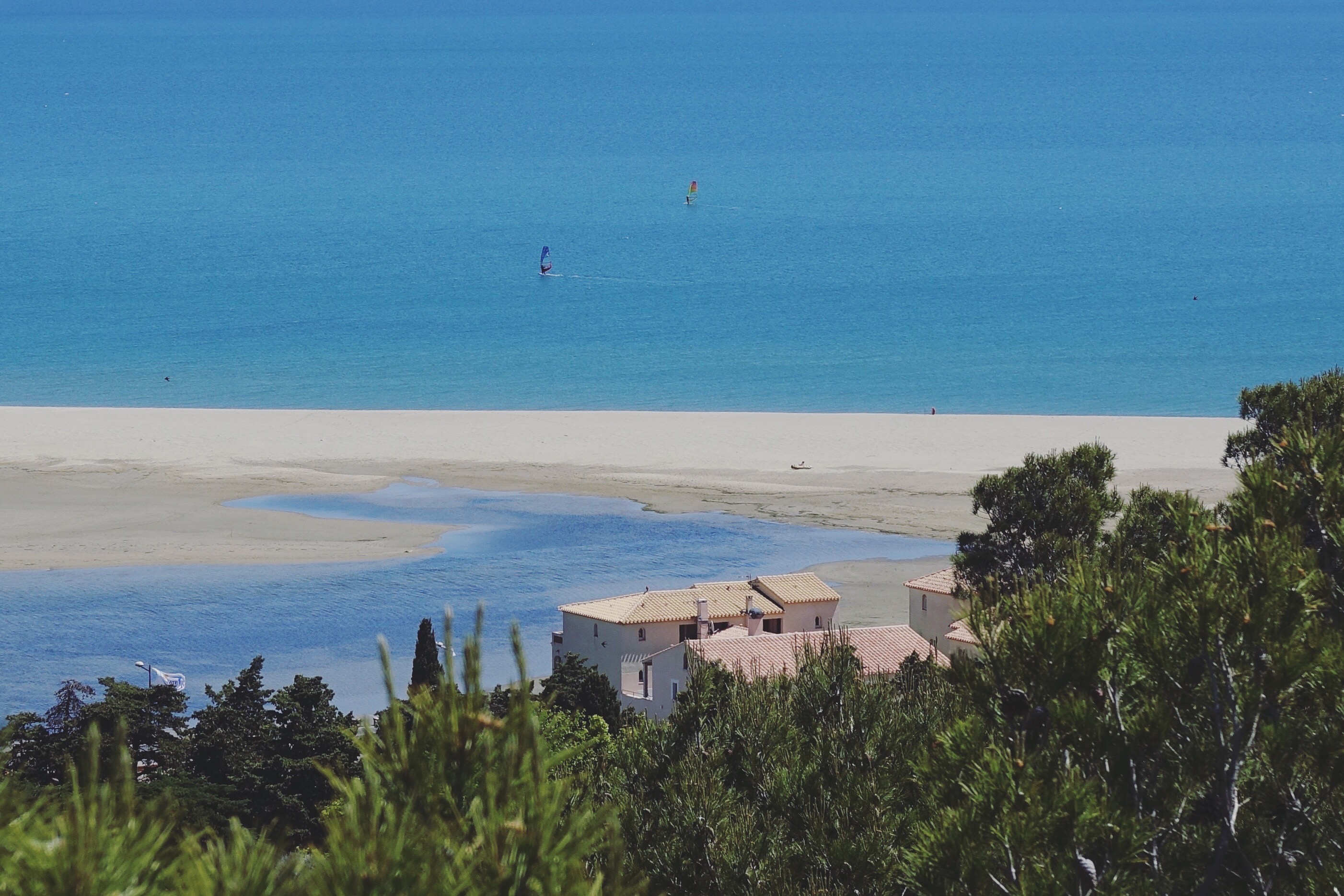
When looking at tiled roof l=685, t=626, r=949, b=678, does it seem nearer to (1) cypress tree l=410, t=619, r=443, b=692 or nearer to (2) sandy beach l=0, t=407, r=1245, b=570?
(1) cypress tree l=410, t=619, r=443, b=692

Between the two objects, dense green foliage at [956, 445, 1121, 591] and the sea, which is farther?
the sea

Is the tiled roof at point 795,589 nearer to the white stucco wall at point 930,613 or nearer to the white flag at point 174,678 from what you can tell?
the white stucco wall at point 930,613

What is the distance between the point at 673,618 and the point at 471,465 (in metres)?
23.6

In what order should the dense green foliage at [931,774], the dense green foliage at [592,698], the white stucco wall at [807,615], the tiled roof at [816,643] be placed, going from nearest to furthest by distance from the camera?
the dense green foliage at [931,774]
the dense green foliage at [592,698]
the tiled roof at [816,643]
the white stucco wall at [807,615]

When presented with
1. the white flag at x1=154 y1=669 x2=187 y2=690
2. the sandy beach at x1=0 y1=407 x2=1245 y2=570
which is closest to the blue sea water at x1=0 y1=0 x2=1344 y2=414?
the sandy beach at x1=0 y1=407 x2=1245 y2=570

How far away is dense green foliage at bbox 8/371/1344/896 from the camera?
148 inches

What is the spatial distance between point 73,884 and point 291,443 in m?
53.8

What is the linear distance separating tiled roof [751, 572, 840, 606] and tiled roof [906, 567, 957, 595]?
178 centimetres

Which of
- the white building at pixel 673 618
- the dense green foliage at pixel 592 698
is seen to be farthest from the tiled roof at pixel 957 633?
the dense green foliage at pixel 592 698

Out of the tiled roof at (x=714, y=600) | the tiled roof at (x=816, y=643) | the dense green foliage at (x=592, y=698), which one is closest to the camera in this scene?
the dense green foliage at (x=592, y=698)

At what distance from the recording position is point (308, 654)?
32.0 metres

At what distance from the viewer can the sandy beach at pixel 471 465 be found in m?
42.1

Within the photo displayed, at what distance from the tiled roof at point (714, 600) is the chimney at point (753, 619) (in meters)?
0.15

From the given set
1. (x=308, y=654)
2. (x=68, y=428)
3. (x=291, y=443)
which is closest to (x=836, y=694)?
(x=308, y=654)
